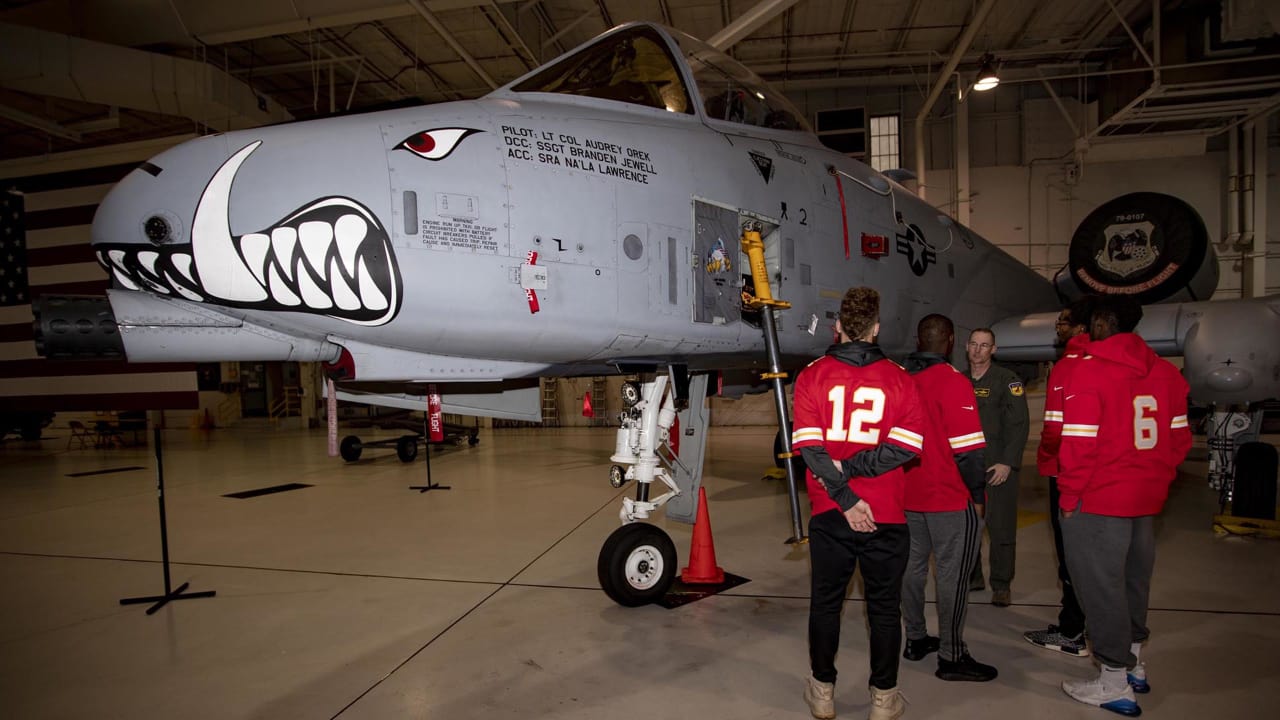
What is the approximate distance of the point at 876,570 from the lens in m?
2.72

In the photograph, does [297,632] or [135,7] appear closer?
[297,632]

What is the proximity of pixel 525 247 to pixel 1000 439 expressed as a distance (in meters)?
3.16

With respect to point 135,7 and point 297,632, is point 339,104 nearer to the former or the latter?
point 135,7

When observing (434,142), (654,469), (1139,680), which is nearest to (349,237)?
(434,142)

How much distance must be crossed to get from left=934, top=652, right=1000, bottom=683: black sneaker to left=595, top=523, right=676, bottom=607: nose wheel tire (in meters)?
1.68

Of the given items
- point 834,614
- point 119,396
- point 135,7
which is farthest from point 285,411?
point 834,614

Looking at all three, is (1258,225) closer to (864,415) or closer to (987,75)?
(987,75)

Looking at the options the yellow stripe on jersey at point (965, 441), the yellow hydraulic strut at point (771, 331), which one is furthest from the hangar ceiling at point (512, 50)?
the yellow stripe on jersey at point (965, 441)

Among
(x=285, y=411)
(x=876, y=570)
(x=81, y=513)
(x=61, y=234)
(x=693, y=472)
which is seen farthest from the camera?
(x=285, y=411)

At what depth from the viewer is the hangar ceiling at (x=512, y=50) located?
10922mm

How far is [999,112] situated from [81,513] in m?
21.2

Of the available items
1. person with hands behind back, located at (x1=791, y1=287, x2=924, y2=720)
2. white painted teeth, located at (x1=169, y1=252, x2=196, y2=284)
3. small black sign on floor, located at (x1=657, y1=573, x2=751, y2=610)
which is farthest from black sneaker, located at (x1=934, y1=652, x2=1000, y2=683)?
white painted teeth, located at (x1=169, y1=252, x2=196, y2=284)

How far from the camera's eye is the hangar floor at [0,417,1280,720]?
3.08 metres

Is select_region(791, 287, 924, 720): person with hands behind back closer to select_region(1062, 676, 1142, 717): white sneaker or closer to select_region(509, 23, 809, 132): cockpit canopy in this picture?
select_region(1062, 676, 1142, 717): white sneaker
